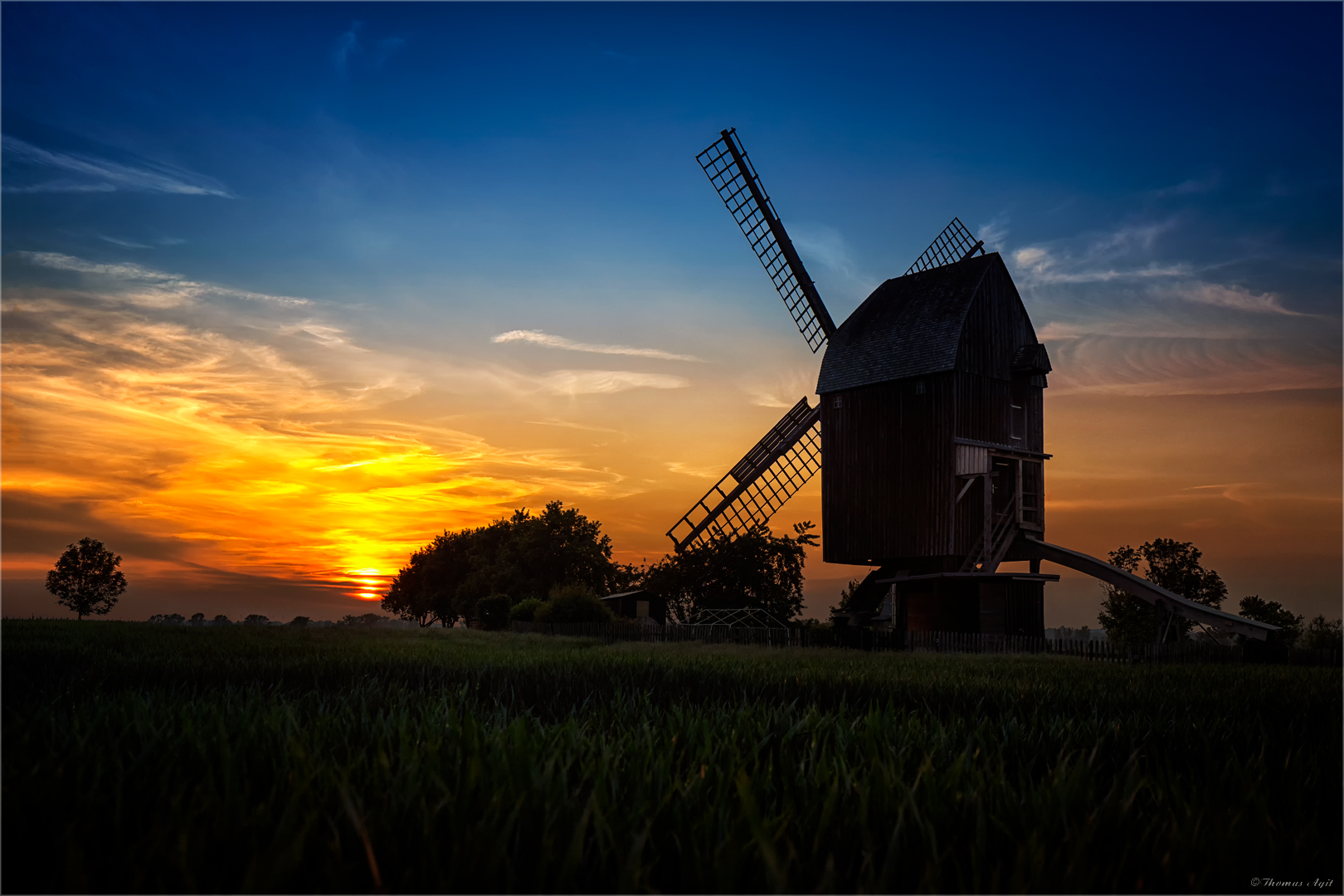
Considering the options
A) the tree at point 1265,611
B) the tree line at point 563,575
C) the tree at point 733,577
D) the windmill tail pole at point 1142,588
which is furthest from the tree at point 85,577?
the tree at point 1265,611

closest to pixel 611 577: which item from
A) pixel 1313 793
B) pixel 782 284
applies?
pixel 782 284

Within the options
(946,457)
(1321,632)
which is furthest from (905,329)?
(1321,632)

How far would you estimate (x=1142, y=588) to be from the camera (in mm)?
28391

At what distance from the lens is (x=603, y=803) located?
2.15 m

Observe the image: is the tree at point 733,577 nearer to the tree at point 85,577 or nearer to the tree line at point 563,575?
the tree line at point 563,575

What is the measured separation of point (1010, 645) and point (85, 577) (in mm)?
49040

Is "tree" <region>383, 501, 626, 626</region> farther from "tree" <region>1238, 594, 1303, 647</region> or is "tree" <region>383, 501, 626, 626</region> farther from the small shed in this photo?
"tree" <region>1238, 594, 1303, 647</region>

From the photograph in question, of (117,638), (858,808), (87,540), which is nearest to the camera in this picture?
(858,808)

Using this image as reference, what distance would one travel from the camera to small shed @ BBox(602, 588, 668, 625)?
2104 inches

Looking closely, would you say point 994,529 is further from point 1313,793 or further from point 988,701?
point 1313,793

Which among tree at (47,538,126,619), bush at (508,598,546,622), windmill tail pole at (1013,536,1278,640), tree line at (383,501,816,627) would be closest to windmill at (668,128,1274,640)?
windmill tail pole at (1013,536,1278,640)

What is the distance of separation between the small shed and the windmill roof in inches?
972

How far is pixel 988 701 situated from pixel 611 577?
5862 cm

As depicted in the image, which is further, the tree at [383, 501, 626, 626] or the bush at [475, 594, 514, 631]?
the tree at [383, 501, 626, 626]
